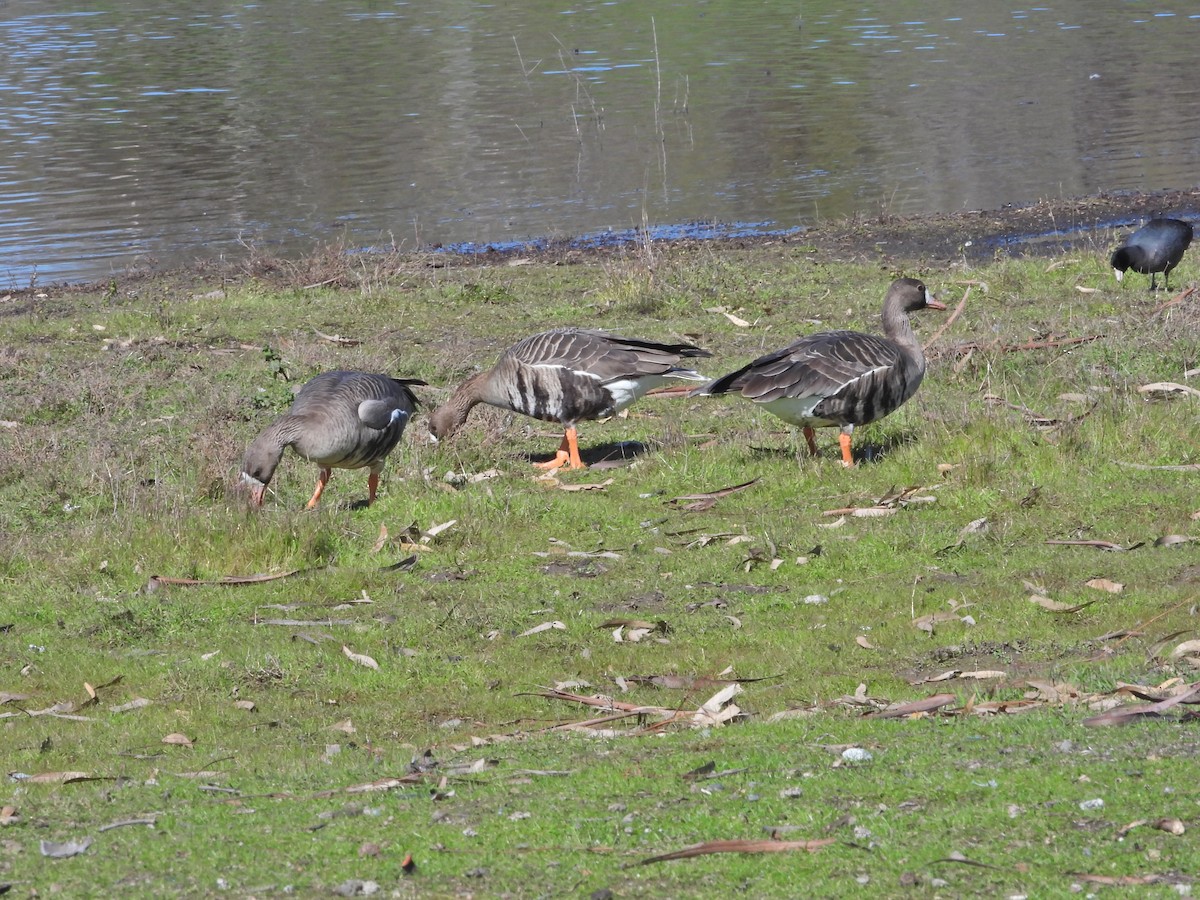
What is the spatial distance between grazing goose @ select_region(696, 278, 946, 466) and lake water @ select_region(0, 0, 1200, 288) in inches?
543

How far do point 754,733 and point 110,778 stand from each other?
306 cm

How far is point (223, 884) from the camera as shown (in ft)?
16.9

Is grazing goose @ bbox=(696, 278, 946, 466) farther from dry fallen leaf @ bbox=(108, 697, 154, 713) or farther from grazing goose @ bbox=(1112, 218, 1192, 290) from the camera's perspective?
grazing goose @ bbox=(1112, 218, 1192, 290)

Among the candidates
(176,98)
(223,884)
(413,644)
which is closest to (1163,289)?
(413,644)

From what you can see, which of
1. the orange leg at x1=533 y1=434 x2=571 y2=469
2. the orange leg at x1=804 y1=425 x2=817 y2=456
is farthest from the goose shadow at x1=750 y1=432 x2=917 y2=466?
the orange leg at x1=533 y1=434 x2=571 y2=469

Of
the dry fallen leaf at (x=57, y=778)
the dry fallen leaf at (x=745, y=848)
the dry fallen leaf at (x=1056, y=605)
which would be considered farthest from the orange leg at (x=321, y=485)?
the dry fallen leaf at (x=745, y=848)

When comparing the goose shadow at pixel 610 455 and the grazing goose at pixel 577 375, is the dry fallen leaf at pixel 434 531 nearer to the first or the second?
the grazing goose at pixel 577 375

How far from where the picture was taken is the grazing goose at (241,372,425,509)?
1164 centimetres

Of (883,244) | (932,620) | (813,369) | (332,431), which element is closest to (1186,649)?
(932,620)

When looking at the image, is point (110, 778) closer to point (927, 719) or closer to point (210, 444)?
point (927, 719)

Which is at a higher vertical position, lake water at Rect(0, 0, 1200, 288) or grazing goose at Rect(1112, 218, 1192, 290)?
grazing goose at Rect(1112, 218, 1192, 290)

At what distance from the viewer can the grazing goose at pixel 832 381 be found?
39.0ft

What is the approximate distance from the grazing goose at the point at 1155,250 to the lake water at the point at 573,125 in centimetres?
857

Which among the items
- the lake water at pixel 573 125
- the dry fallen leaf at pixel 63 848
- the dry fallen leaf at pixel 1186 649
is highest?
the dry fallen leaf at pixel 63 848
